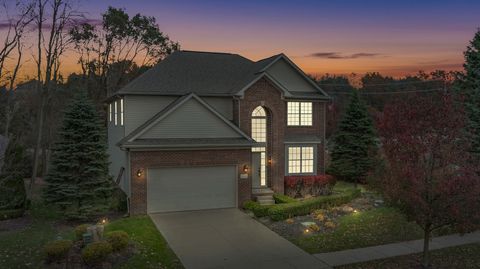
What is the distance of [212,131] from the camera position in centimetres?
1978

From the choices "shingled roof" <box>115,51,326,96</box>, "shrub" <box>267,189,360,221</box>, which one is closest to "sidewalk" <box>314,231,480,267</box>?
"shrub" <box>267,189,360,221</box>

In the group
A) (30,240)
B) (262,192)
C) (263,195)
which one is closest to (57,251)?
(30,240)

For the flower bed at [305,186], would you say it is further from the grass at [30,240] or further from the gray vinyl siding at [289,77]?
the grass at [30,240]

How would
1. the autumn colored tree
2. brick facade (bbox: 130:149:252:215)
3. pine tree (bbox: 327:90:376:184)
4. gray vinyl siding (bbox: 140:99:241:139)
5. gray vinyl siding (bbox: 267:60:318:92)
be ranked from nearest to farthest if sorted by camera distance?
the autumn colored tree, brick facade (bbox: 130:149:252:215), gray vinyl siding (bbox: 140:99:241:139), gray vinyl siding (bbox: 267:60:318:92), pine tree (bbox: 327:90:376:184)

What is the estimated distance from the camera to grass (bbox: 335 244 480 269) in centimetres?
A: 1171

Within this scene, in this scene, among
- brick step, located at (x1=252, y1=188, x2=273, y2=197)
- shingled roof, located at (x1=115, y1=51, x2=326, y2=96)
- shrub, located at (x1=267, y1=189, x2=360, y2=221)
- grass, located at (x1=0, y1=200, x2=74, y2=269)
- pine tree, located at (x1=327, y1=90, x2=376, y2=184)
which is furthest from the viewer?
pine tree, located at (x1=327, y1=90, x2=376, y2=184)

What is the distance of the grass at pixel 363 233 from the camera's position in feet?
45.0

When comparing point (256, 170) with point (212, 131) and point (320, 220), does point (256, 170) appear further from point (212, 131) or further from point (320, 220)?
point (320, 220)

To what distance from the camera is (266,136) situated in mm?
22578

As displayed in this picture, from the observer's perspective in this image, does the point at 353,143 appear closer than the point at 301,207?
No

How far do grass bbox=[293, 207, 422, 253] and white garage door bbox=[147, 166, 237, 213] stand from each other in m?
6.26

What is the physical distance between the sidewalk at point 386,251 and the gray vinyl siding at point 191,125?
365 inches

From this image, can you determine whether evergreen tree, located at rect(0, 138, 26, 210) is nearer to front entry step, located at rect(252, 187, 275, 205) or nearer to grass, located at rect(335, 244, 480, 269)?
front entry step, located at rect(252, 187, 275, 205)

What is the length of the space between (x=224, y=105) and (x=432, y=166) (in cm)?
1396
